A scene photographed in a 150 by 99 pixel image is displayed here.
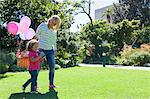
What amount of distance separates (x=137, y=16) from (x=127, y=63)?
20.0 metres

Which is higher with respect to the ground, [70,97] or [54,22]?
[54,22]

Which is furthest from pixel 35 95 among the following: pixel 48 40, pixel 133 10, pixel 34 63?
pixel 133 10

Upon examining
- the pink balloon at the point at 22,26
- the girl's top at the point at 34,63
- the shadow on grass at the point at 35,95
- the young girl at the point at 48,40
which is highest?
the pink balloon at the point at 22,26

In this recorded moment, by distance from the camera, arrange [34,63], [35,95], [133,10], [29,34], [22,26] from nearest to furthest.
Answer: [35,95] → [34,63] → [22,26] → [29,34] → [133,10]

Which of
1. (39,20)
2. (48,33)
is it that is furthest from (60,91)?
(39,20)

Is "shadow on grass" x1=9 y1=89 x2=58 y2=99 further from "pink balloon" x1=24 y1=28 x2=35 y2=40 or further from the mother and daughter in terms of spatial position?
"pink balloon" x1=24 y1=28 x2=35 y2=40

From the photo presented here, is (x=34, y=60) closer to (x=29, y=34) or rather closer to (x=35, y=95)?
(x=35, y=95)

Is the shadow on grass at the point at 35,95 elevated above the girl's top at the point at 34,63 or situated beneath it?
situated beneath

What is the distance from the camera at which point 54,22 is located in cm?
850

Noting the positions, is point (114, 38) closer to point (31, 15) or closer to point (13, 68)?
point (31, 15)

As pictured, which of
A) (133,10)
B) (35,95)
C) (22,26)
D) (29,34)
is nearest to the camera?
(35,95)

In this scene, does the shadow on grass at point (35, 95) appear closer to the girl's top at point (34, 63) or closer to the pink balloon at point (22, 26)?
the girl's top at point (34, 63)

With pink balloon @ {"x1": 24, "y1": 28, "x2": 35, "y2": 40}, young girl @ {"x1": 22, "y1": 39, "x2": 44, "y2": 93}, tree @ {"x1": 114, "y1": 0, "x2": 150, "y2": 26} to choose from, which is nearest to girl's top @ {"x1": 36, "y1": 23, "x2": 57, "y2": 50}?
young girl @ {"x1": 22, "y1": 39, "x2": 44, "y2": 93}

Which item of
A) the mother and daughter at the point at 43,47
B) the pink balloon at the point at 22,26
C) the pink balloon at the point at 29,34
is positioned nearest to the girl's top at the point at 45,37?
the mother and daughter at the point at 43,47
